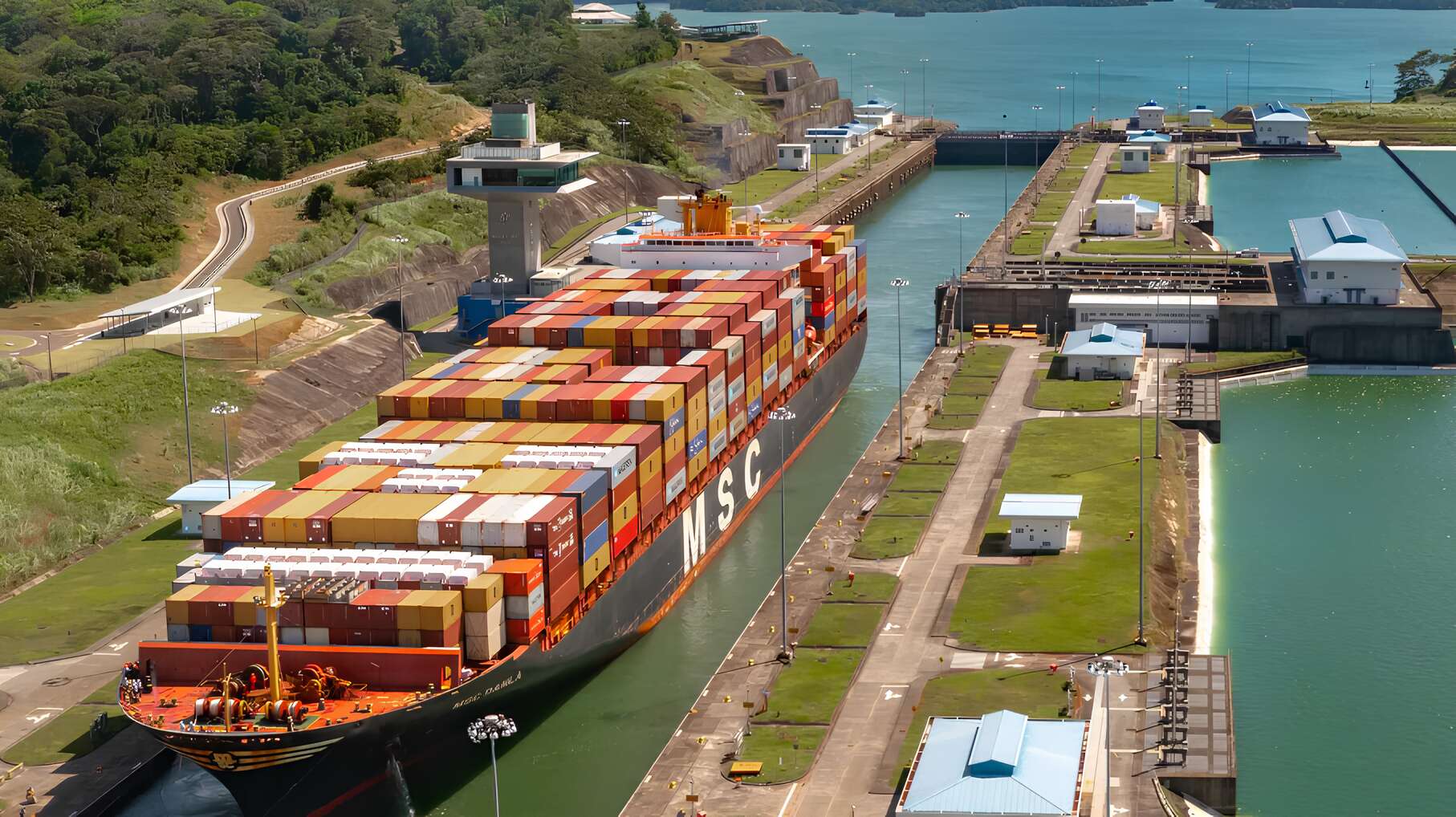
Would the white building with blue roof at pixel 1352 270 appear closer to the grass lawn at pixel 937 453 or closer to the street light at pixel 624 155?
the grass lawn at pixel 937 453

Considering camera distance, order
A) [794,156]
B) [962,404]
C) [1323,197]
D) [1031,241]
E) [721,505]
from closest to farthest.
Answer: [721,505], [962,404], [1031,241], [1323,197], [794,156]

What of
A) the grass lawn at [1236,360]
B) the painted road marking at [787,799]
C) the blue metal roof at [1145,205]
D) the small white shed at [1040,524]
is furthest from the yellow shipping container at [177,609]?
the blue metal roof at [1145,205]

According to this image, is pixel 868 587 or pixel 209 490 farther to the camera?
pixel 209 490

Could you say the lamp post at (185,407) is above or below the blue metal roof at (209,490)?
above

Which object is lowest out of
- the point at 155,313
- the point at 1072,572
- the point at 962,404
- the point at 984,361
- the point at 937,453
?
the point at 1072,572

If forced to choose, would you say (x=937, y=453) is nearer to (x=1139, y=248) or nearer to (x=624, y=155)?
(x=1139, y=248)

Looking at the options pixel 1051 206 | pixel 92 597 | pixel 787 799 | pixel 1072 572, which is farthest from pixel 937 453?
pixel 1051 206

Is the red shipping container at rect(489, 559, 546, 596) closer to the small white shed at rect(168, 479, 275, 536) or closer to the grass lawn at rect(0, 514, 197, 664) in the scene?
the grass lawn at rect(0, 514, 197, 664)

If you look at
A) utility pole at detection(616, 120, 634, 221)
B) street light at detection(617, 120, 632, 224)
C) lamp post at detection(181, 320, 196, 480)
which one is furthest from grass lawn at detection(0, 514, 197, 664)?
street light at detection(617, 120, 632, 224)
